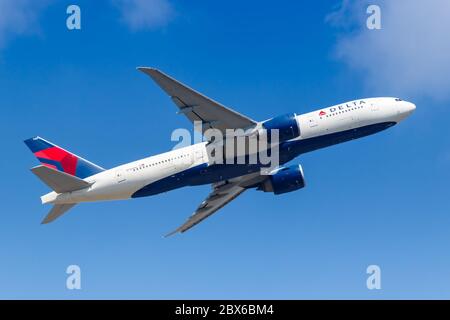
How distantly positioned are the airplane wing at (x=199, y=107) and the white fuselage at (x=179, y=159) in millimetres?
2691

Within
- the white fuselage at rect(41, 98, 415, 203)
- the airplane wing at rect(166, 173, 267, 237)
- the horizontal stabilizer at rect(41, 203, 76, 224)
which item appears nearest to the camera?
the white fuselage at rect(41, 98, 415, 203)

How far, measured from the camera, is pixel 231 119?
5125 cm

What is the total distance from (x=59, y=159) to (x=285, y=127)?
18.4 metres

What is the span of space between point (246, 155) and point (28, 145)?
57.0 ft

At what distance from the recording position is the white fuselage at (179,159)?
5178 cm

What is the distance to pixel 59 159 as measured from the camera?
182 feet

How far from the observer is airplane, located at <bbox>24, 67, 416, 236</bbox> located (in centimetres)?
5103

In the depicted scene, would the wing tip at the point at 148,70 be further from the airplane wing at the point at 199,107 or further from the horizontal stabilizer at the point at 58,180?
the horizontal stabilizer at the point at 58,180

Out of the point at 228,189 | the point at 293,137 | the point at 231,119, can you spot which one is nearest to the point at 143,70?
the point at 231,119

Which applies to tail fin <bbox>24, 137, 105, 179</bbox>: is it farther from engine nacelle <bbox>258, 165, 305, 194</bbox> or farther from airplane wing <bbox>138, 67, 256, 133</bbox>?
engine nacelle <bbox>258, 165, 305, 194</bbox>

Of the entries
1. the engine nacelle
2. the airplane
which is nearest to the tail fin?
the airplane

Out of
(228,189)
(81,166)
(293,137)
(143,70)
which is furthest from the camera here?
(228,189)

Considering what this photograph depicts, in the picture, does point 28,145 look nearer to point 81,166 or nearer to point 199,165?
point 81,166

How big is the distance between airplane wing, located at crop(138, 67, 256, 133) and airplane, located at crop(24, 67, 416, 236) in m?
0.07
